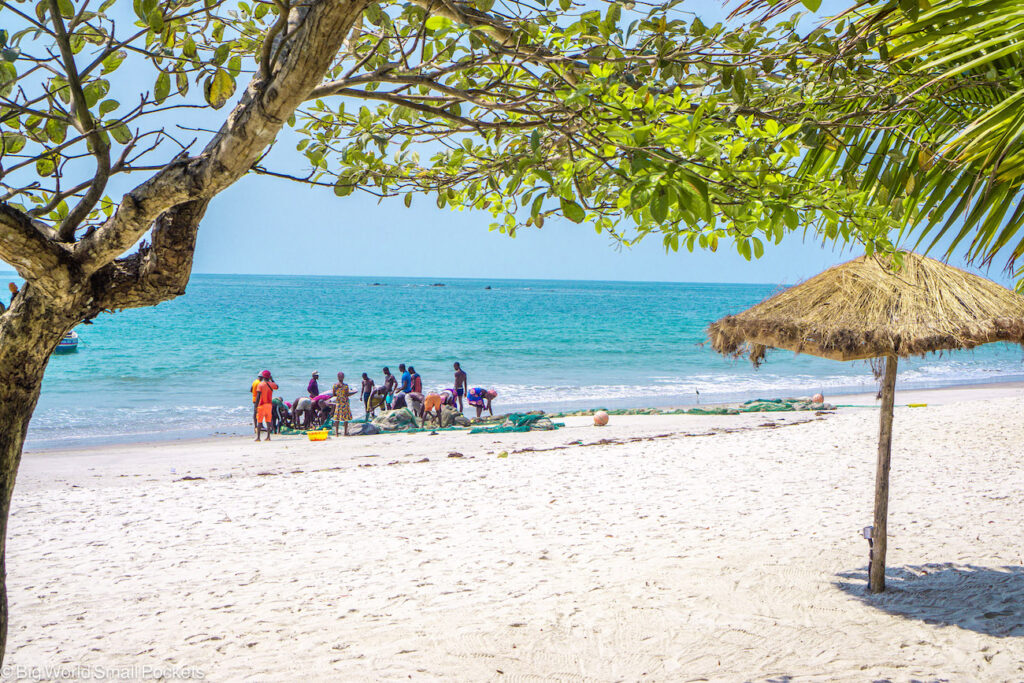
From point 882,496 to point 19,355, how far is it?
471cm

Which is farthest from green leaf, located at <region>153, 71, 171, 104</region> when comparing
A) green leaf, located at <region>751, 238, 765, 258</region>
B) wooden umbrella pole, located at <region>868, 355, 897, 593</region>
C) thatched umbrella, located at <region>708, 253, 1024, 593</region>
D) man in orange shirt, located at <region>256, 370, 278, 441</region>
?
→ man in orange shirt, located at <region>256, 370, 278, 441</region>

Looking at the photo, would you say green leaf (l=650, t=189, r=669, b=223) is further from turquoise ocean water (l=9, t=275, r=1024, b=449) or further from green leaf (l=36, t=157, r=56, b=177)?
turquoise ocean water (l=9, t=275, r=1024, b=449)

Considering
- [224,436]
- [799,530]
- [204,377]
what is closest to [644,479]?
[799,530]

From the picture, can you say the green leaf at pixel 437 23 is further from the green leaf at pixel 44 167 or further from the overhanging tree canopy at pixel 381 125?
the green leaf at pixel 44 167

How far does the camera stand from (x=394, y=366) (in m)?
32.9

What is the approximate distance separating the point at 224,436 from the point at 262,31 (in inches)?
569

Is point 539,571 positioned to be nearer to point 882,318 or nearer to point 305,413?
point 882,318

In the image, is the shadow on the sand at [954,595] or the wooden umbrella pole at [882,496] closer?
the shadow on the sand at [954,595]

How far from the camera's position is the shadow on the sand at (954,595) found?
14.7 ft

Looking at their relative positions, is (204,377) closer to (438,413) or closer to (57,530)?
(438,413)

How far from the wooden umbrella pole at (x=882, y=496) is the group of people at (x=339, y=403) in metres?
10.8

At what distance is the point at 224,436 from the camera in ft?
53.1

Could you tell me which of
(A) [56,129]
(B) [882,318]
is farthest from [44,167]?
(B) [882,318]

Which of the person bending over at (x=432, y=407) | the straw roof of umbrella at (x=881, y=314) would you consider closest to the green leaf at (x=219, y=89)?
the straw roof of umbrella at (x=881, y=314)
